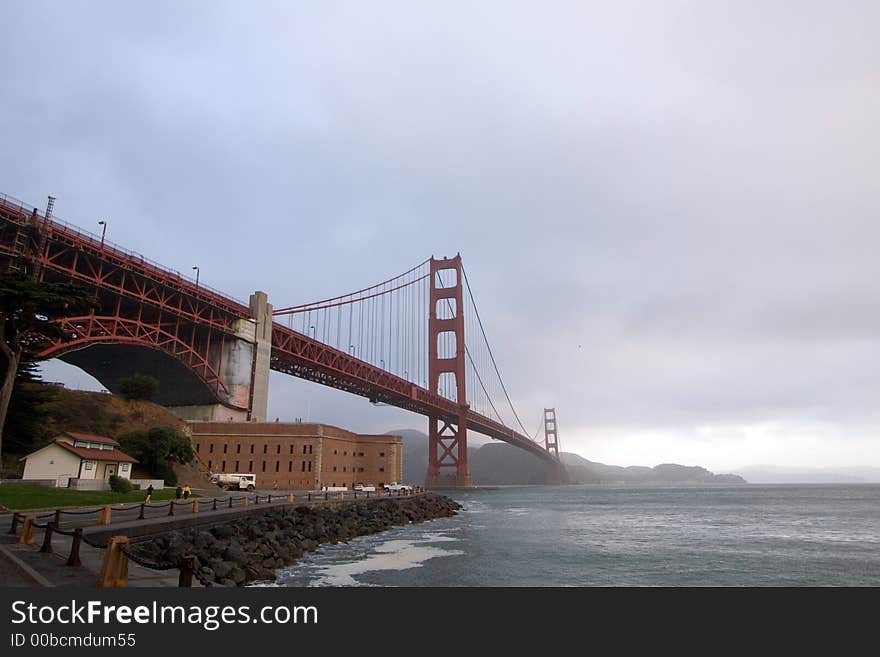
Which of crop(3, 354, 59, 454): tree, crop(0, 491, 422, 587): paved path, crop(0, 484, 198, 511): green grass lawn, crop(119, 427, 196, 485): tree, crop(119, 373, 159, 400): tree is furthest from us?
crop(119, 373, 159, 400): tree

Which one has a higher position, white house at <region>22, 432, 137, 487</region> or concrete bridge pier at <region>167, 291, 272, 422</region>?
concrete bridge pier at <region>167, 291, 272, 422</region>

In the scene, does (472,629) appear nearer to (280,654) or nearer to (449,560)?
(280,654)

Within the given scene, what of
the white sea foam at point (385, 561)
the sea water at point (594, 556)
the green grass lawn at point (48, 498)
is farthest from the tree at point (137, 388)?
the white sea foam at point (385, 561)

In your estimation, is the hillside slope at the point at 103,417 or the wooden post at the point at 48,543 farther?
the hillside slope at the point at 103,417

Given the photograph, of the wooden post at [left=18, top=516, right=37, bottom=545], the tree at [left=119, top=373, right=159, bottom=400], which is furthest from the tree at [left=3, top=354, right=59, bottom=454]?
the wooden post at [left=18, top=516, right=37, bottom=545]

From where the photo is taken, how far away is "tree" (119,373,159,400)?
5112cm

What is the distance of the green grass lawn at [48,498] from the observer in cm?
2286

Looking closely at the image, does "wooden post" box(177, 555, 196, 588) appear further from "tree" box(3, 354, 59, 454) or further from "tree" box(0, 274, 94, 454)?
"tree" box(3, 354, 59, 454)

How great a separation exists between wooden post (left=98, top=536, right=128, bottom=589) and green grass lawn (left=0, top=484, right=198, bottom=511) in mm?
14008

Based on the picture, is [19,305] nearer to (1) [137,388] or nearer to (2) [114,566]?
(2) [114,566]

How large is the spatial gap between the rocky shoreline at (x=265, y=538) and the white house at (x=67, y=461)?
11.4m

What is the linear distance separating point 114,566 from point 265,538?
13.0m

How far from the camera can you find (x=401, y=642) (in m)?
7.44

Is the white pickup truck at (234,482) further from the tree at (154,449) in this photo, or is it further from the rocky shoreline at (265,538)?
the rocky shoreline at (265,538)
